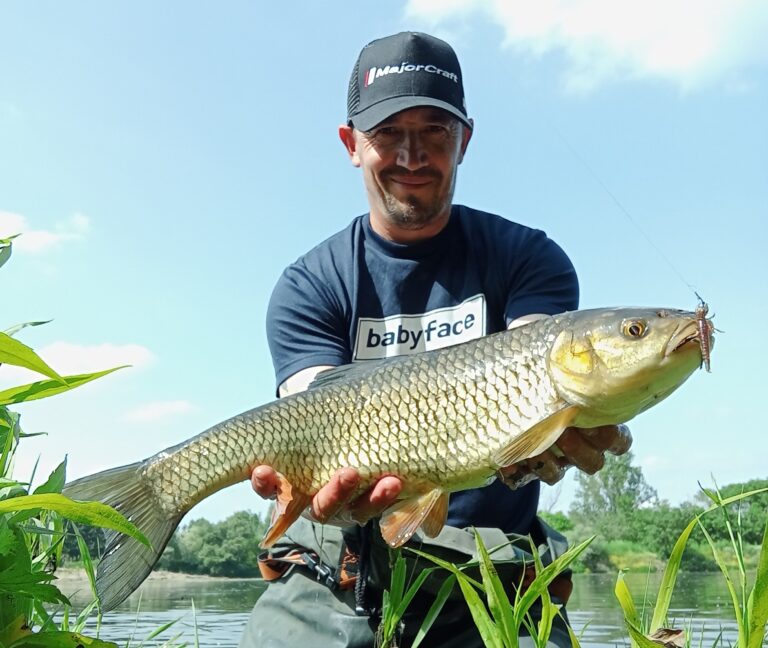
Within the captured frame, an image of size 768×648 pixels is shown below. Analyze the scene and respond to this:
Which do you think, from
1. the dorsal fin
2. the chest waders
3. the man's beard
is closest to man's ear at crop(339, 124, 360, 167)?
the man's beard

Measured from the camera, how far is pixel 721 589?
78.0 feet

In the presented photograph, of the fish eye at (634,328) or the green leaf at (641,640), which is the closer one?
the green leaf at (641,640)

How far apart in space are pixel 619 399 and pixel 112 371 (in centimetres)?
142

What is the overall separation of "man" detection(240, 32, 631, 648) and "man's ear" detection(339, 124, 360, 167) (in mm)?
23

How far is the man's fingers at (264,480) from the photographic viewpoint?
2.49 meters

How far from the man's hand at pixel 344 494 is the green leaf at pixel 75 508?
120 centimetres

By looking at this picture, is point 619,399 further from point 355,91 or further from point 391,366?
point 355,91

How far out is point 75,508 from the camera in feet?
3.95

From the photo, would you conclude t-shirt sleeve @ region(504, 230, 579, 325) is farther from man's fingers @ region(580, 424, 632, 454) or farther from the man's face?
man's fingers @ region(580, 424, 632, 454)

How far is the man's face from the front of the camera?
133 inches

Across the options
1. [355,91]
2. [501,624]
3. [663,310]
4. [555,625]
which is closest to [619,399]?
[663,310]

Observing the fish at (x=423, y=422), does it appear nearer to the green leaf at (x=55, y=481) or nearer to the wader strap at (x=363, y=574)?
the wader strap at (x=363, y=574)

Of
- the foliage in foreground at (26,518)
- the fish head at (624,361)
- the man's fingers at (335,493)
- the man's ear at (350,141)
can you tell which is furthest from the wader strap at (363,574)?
the man's ear at (350,141)

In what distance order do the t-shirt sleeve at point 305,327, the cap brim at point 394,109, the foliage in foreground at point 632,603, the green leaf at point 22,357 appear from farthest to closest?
1. the cap brim at point 394,109
2. the t-shirt sleeve at point 305,327
3. the foliage in foreground at point 632,603
4. the green leaf at point 22,357
